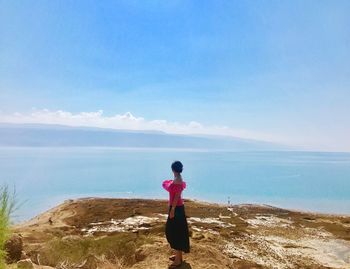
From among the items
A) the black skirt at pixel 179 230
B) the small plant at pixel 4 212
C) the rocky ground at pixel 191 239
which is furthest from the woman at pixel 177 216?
the small plant at pixel 4 212

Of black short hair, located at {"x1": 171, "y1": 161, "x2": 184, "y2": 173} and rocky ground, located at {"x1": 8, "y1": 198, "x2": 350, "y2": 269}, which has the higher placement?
black short hair, located at {"x1": 171, "y1": 161, "x2": 184, "y2": 173}

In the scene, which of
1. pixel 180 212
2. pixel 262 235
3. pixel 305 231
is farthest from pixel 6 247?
pixel 305 231

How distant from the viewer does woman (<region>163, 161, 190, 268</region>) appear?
700cm

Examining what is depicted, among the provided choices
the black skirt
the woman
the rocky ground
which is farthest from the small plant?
the black skirt

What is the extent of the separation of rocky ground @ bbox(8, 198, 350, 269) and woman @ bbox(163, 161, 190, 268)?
1.45ft

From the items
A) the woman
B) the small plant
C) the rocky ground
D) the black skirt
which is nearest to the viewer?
the small plant

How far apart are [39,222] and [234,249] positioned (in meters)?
8.98

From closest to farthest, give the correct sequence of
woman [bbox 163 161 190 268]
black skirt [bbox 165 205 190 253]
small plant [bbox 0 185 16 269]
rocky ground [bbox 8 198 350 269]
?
small plant [bbox 0 185 16 269] < woman [bbox 163 161 190 268] < black skirt [bbox 165 205 190 253] < rocky ground [bbox 8 198 350 269]

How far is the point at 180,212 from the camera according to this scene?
7.16 meters

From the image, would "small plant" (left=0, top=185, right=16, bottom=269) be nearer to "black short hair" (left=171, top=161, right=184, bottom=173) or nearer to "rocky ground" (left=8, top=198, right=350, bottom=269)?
"rocky ground" (left=8, top=198, right=350, bottom=269)

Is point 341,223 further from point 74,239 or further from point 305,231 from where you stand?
point 74,239

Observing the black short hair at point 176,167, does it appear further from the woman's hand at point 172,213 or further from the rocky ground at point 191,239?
the rocky ground at point 191,239

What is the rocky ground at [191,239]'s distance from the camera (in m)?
8.05

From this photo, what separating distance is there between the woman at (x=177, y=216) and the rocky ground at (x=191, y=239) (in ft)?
1.45
